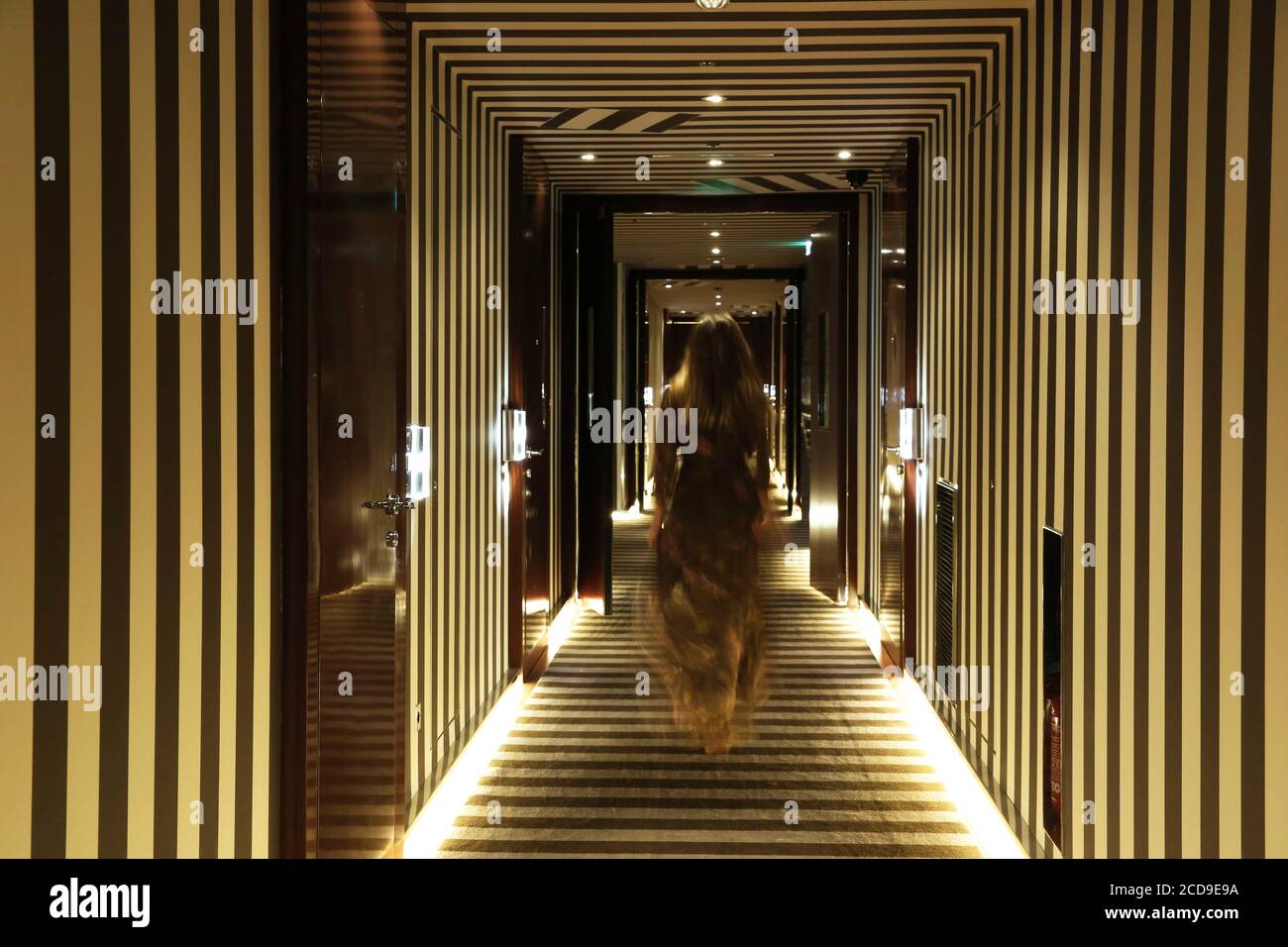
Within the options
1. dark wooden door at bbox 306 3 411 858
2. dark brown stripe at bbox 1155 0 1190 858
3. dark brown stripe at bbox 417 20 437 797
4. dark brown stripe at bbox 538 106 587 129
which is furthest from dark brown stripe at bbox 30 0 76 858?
dark brown stripe at bbox 538 106 587 129

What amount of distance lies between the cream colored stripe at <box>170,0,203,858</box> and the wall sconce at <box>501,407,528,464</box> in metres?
2.89

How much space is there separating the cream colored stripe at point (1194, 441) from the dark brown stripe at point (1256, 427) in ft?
0.40

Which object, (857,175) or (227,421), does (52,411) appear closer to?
(227,421)

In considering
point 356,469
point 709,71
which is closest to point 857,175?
point 709,71

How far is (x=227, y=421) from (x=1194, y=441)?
1.91m

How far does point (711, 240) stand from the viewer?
879 centimetres

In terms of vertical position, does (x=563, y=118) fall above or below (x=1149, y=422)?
above

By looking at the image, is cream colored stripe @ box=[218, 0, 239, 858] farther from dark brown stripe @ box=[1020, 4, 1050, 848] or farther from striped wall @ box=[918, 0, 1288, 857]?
dark brown stripe @ box=[1020, 4, 1050, 848]

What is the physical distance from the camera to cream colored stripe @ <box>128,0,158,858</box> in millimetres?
1920

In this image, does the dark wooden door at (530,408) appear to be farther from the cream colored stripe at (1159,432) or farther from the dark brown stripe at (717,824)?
the cream colored stripe at (1159,432)

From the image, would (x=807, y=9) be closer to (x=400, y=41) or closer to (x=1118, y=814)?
(x=400, y=41)

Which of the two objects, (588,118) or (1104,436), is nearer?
(1104,436)
